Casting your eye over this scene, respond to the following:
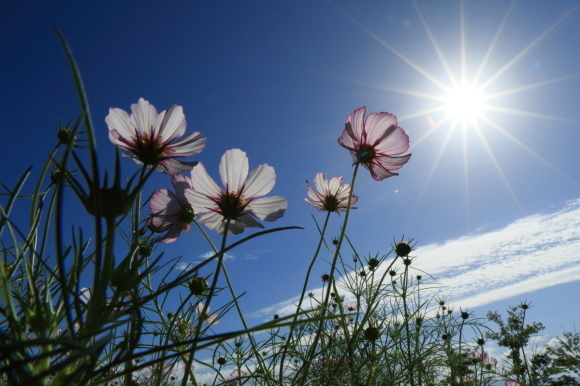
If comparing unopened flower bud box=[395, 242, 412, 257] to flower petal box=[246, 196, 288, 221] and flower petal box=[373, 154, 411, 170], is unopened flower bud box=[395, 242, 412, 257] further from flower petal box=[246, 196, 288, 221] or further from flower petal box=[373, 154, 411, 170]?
flower petal box=[246, 196, 288, 221]

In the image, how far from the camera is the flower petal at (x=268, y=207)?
61 centimetres

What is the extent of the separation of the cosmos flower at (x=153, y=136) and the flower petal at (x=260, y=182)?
101mm

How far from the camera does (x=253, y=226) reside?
2.00 ft

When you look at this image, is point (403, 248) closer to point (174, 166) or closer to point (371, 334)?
point (371, 334)

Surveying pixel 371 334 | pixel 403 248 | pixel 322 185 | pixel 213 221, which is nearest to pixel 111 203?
pixel 213 221

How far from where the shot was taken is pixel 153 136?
53 centimetres

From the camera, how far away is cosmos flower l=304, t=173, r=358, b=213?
1039 mm

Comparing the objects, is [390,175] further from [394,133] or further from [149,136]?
[149,136]

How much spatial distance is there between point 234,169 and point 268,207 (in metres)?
0.09

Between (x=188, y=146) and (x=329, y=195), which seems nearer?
(x=188, y=146)

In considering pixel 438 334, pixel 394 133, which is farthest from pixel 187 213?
pixel 438 334

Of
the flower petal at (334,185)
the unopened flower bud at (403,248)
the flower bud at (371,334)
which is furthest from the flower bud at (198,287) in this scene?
the unopened flower bud at (403,248)

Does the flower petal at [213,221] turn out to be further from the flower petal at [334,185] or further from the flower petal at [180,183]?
the flower petal at [334,185]

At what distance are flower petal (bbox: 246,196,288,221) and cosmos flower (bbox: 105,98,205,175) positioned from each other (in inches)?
5.0
